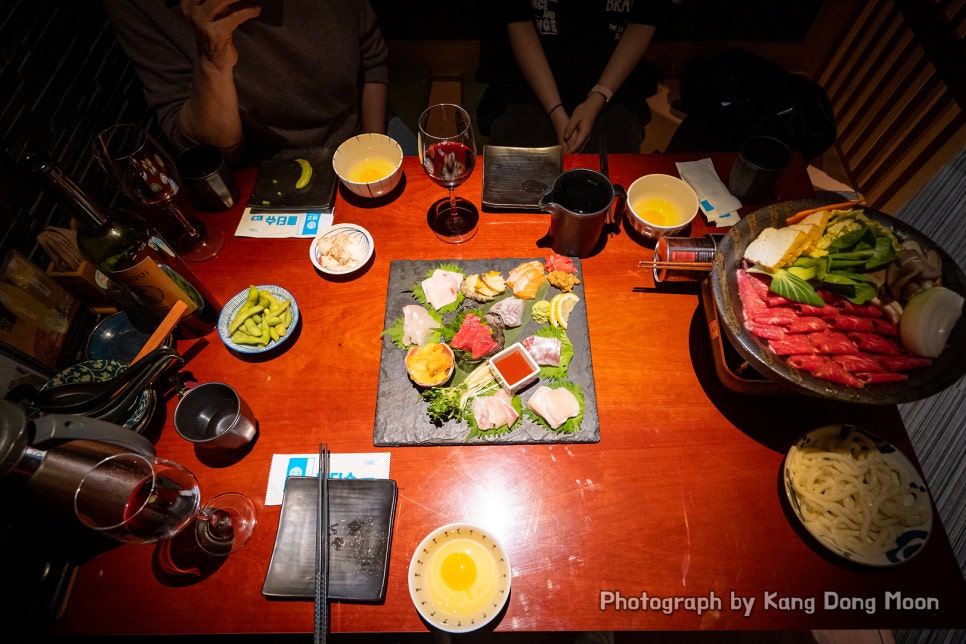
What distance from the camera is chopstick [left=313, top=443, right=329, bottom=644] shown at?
1.32 m

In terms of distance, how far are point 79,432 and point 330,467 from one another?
2.26ft

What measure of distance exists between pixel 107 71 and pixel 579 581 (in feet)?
11.0

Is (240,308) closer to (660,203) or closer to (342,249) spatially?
(342,249)

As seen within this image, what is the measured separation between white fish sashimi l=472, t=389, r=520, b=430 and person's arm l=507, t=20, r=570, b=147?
1.82m

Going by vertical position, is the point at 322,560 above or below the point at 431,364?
below

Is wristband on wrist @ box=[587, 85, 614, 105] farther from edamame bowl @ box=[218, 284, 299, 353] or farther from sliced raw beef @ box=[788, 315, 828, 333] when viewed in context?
edamame bowl @ box=[218, 284, 299, 353]

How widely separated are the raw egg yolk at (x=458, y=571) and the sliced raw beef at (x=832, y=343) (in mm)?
1243

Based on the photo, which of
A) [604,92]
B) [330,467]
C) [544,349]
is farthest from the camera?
[604,92]

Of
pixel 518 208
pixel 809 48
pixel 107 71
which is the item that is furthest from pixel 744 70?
pixel 107 71

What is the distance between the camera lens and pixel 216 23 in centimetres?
179

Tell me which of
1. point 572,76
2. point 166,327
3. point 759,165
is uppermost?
point 759,165

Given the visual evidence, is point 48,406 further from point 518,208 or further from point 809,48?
point 809,48

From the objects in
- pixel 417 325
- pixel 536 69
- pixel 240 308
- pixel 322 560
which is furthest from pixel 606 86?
pixel 322 560

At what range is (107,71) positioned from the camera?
98.6 inches
